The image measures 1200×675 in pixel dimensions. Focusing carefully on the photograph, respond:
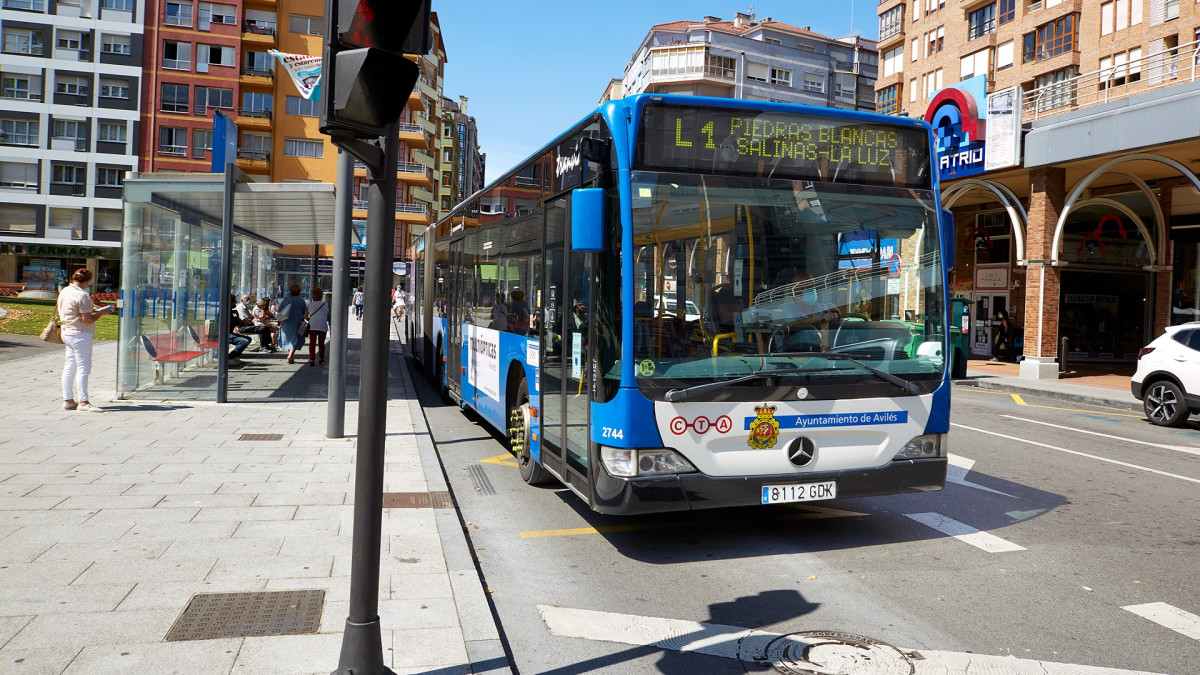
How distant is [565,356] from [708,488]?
1498 mm

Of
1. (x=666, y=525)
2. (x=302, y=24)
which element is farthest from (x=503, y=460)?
(x=302, y=24)

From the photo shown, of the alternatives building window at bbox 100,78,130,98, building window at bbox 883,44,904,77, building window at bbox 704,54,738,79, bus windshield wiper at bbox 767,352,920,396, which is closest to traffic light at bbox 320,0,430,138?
bus windshield wiper at bbox 767,352,920,396

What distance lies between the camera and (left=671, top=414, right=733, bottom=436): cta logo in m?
5.57

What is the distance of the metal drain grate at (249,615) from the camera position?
163 inches

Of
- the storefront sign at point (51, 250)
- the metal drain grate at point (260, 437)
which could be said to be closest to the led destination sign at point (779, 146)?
the metal drain grate at point (260, 437)

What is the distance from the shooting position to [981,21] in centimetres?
4125

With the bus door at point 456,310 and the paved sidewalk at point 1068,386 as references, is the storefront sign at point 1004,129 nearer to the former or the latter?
the paved sidewalk at point 1068,386

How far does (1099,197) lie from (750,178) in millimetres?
23834

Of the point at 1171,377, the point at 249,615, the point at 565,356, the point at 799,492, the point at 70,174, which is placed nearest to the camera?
the point at 249,615

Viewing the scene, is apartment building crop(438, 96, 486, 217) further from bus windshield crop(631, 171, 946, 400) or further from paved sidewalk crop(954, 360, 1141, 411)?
bus windshield crop(631, 171, 946, 400)

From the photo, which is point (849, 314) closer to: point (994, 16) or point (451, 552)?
point (451, 552)

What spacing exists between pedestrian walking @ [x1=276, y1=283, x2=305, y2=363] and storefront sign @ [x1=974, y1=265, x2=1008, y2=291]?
913 inches

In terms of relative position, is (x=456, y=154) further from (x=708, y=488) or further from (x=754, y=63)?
(x=708, y=488)

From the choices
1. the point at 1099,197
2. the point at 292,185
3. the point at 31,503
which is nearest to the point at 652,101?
the point at 31,503
